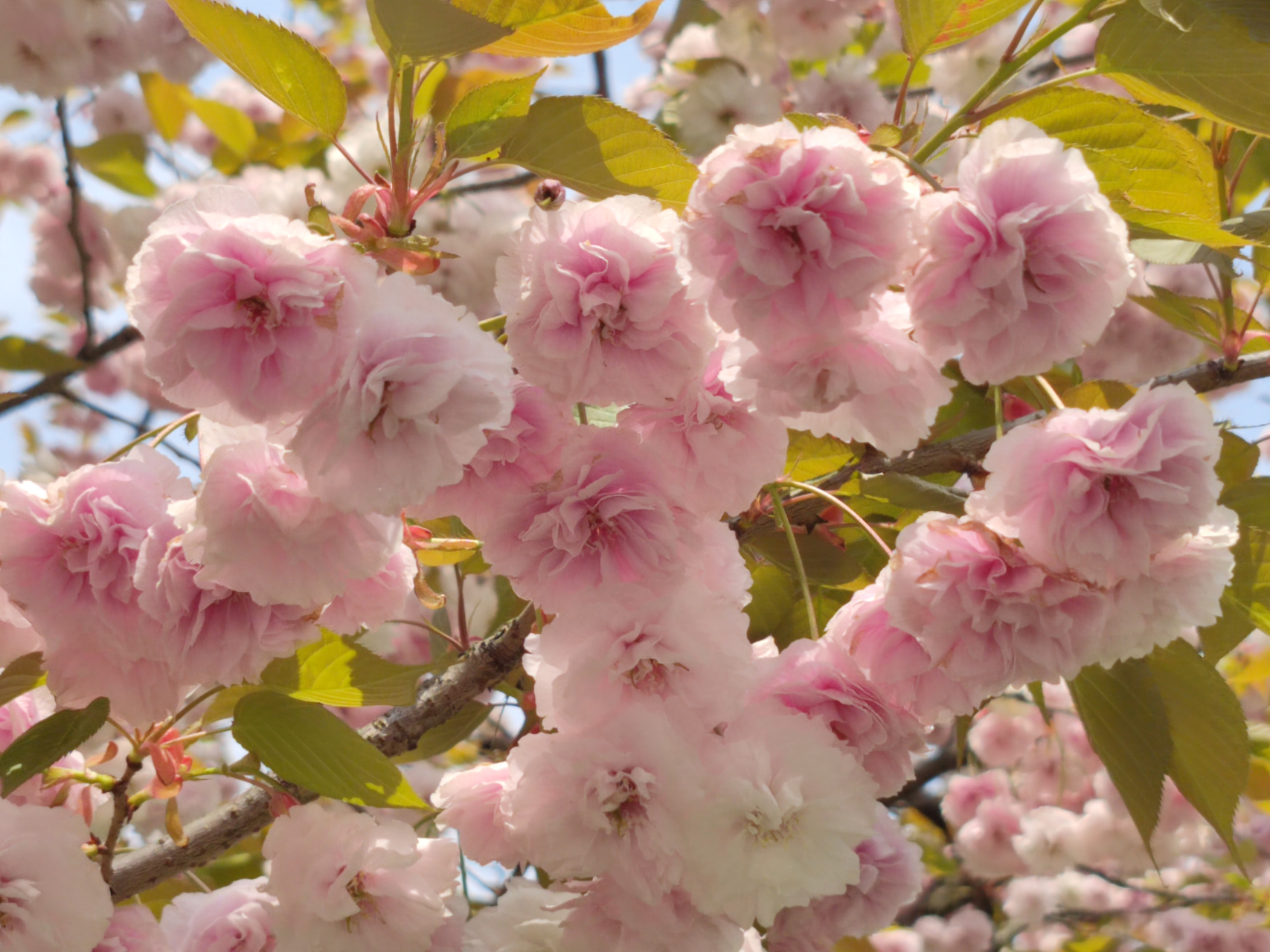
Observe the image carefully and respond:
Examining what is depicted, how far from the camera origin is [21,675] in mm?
875

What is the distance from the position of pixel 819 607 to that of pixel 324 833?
2.01ft

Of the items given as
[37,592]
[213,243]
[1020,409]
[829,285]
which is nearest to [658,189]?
[829,285]

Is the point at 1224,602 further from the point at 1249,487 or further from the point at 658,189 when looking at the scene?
the point at 658,189

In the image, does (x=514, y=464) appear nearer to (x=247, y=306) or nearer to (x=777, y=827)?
(x=247, y=306)

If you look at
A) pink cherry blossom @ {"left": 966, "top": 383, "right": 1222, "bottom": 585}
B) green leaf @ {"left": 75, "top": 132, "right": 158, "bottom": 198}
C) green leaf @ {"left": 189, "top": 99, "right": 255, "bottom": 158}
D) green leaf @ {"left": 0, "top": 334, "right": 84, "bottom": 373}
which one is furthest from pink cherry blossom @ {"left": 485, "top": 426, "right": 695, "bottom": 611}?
green leaf @ {"left": 75, "top": 132, "right": 158, "bottom": 198}

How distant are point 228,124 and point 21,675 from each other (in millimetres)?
2124

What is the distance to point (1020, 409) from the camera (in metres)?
1.55

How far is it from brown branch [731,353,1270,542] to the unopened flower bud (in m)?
0.45

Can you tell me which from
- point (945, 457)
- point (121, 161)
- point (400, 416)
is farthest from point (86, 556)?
point (121, 161)

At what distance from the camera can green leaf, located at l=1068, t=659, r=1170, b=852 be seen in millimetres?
942

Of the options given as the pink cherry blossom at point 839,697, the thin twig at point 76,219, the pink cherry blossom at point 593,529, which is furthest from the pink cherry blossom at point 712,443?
the thin twig at point 76,219

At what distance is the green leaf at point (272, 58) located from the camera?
2.77 ft

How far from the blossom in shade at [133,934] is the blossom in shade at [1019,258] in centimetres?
99

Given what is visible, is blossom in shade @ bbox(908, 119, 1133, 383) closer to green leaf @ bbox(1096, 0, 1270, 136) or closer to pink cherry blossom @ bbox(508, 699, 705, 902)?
green leaf @ bbox(1096, 0, 1270, 136)
